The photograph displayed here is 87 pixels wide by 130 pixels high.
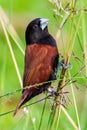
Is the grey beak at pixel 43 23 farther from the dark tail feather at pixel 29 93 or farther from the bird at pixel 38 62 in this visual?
the dark tail feather at pixel 29 93

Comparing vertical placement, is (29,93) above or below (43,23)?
below

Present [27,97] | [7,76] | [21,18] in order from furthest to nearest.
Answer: [21,18] < [7,76] < [27,97]

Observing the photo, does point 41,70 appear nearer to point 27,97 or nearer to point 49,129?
point 27,97

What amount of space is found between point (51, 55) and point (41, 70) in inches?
3.3

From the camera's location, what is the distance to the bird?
113 inches

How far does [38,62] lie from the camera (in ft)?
9.54

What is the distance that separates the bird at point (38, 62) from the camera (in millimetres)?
2865

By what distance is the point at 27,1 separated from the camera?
640cm

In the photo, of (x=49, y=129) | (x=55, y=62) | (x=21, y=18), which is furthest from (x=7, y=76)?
(x=49, y=129)

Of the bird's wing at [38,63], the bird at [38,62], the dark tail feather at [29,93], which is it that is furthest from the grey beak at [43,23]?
the dark tail feather at [29,93]

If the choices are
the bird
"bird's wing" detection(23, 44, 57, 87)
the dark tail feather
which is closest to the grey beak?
the bird

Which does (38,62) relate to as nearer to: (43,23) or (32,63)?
(32,63)

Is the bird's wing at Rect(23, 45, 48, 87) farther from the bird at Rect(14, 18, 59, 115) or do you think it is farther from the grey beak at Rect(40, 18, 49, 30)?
the grey beak at Rect(40, 18, 49, 30)

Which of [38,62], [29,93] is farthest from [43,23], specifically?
[29,93]
